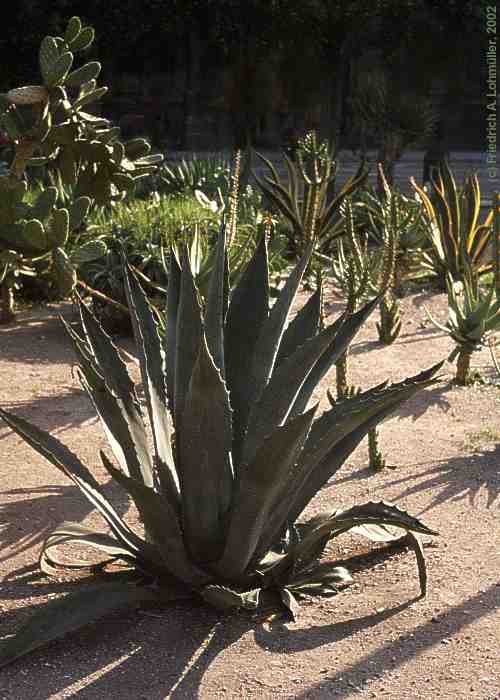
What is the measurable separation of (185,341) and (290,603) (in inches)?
33.3

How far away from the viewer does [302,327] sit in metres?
3.31

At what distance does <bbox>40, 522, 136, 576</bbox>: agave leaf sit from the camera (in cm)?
313

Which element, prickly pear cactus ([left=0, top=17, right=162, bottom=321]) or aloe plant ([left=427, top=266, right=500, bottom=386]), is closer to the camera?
prickly pear cactus ([left=0, top=17, right=162, bottom=321])

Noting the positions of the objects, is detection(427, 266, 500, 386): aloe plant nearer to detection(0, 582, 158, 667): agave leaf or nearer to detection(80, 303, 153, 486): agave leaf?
detection(80, 303, 153, 486): agave leaf

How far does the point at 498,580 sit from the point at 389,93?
1407cm

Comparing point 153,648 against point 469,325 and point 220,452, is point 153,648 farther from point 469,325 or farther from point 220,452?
point 469,325

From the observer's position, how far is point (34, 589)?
10.4ft

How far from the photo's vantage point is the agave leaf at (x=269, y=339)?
301 cm

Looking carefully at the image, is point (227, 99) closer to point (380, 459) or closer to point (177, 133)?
point (177, 133)

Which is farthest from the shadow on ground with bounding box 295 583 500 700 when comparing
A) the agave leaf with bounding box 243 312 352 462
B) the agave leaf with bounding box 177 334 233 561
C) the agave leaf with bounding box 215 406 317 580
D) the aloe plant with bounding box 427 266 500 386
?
the aloe plant with bounding box 427 266 500 386

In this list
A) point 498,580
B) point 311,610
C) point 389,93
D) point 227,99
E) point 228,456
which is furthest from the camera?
point 227,99

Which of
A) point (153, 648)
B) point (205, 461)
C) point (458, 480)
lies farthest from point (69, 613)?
point (458, 480)

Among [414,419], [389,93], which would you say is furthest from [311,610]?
[389,93]

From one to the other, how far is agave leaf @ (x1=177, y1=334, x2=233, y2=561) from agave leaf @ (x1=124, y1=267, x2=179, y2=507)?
3.9 inches
